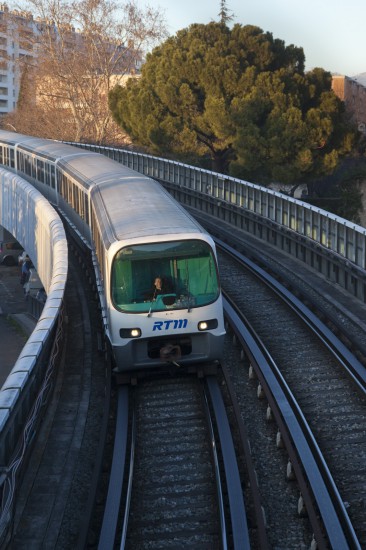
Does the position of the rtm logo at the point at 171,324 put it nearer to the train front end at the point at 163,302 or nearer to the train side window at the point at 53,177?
the train front end at the point at 163,302

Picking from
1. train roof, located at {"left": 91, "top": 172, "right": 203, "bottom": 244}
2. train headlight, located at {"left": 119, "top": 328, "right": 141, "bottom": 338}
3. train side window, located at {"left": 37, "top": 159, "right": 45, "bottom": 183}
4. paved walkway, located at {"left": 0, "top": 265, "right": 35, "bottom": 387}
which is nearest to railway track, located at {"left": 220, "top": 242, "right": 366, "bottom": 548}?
train headlight, located at {"left": 119, "top": 328, "right": 141, "bottom": 338}

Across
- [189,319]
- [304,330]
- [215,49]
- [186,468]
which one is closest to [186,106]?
[215,49]

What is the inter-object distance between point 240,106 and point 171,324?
2064 cm

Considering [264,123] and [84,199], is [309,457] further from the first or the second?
[264,123]

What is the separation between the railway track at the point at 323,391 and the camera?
8008 millimetres

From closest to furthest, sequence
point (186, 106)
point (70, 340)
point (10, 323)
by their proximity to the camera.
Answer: point (70, 340), point (10, 323), point (186, 106)

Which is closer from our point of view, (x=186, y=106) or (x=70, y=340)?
(x=70, y=340)

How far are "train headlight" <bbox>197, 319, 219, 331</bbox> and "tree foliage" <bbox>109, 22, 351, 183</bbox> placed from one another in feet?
60.8

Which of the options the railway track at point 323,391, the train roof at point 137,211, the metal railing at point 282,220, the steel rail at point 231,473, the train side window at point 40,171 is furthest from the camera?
the train side window at point 40,171

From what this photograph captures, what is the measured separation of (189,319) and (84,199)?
7.14 meters

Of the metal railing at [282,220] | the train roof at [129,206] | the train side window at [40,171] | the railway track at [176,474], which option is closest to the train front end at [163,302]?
the train roof at [129,206]

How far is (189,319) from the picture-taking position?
33.2 ft

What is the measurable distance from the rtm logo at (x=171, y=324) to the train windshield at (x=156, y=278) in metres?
0.20

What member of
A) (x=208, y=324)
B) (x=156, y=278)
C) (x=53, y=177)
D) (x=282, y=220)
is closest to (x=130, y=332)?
(x=156, y=278)
